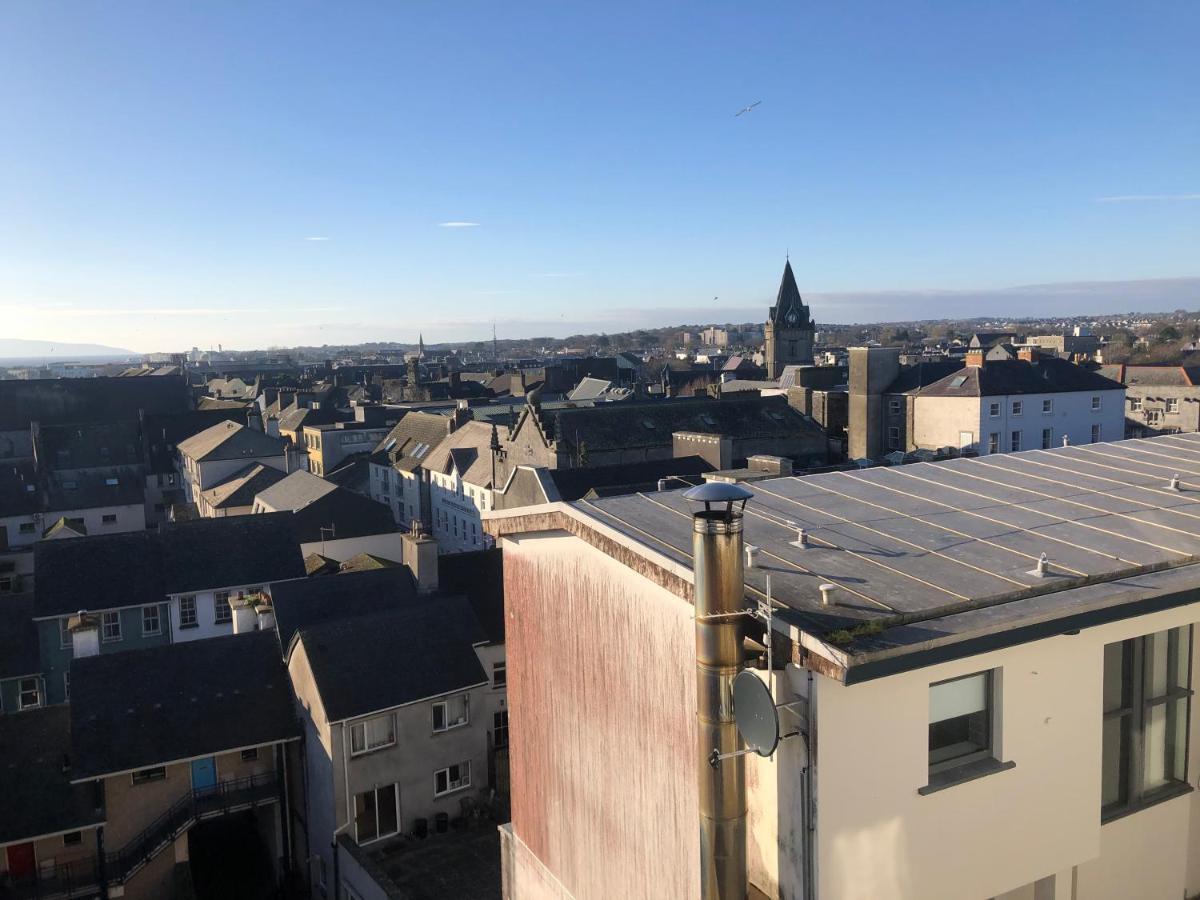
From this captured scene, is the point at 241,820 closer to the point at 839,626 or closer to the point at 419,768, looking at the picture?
the point at 419,768

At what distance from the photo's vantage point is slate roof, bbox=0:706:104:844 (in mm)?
20875

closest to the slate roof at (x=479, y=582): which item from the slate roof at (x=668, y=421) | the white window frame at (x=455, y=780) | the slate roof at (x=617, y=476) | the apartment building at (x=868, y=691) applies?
the white window frame at (x=455, y=780)

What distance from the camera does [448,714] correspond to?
77.3 feet

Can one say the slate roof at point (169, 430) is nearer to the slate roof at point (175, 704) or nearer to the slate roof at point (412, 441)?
the slate roof at point (412, 441)

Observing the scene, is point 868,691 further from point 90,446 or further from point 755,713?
point 90,446

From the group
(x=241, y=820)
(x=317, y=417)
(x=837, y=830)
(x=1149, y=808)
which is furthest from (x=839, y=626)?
(x=317, y=417)

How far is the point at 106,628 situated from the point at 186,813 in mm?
14209

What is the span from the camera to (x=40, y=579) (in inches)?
1307

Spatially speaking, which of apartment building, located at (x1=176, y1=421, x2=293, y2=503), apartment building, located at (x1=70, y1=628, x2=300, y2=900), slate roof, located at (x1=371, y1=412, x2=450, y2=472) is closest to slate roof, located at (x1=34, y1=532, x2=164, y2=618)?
apartment building, located at (x1=70, y1=628, x2=300, y2=900)

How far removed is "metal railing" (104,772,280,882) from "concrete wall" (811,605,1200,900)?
19485 millimetres

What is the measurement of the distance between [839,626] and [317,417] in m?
78.2

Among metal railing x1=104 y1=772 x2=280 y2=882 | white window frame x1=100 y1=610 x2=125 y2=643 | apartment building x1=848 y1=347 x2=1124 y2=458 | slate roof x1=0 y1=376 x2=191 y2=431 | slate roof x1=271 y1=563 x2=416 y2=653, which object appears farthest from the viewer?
slate roof x1=0 y1=376 x2=191 y2=431

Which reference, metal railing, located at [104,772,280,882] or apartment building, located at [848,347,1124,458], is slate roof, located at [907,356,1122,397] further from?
metal railing, located at [104,772,280,882]

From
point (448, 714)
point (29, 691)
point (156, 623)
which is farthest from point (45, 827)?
point (156, 623)
